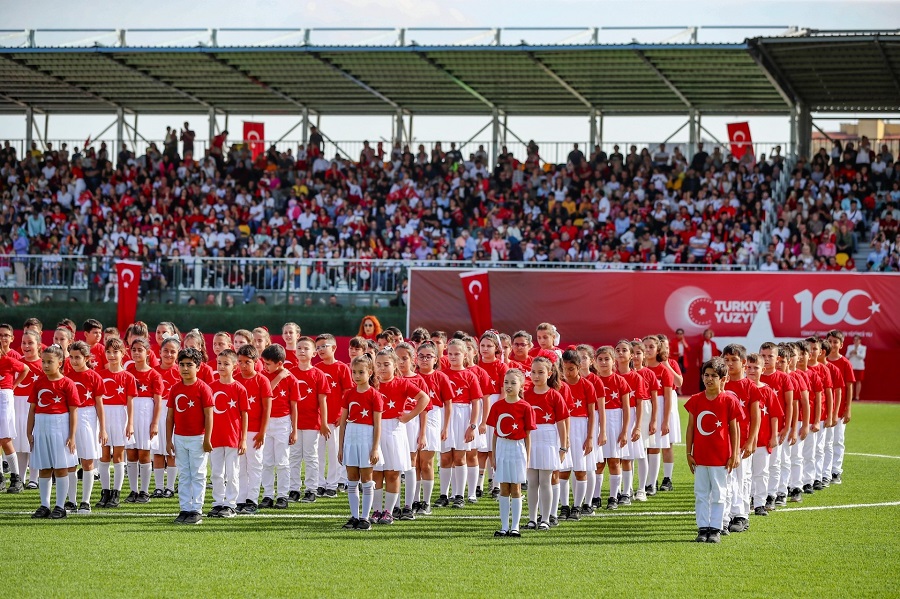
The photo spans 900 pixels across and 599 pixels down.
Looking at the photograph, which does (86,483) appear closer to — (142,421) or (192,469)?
(142,421)

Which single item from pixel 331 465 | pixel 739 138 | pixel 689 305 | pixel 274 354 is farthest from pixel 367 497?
pixel 739 138

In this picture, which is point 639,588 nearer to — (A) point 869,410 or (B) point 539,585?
(B) point 539,585

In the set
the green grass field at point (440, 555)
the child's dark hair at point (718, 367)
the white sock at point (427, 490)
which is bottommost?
the green grass field at point (440, 555)

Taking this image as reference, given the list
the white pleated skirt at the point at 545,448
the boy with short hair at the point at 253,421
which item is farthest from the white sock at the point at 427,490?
the white pleated skirt at the point at 545,448

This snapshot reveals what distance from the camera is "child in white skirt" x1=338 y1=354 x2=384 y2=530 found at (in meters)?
11.8

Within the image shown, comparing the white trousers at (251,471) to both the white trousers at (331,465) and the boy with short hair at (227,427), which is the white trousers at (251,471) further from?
the white trousers at (331,465)

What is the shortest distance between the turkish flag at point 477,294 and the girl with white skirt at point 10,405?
13071 mm

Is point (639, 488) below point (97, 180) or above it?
below

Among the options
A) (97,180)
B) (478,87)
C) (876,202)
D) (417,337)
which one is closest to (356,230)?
(478,87)

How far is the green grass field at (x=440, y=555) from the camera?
9.23 metres

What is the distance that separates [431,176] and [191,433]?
21862 mm

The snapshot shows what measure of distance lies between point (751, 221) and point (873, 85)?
5.28m

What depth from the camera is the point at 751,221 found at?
29156 mm

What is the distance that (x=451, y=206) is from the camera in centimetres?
3145
